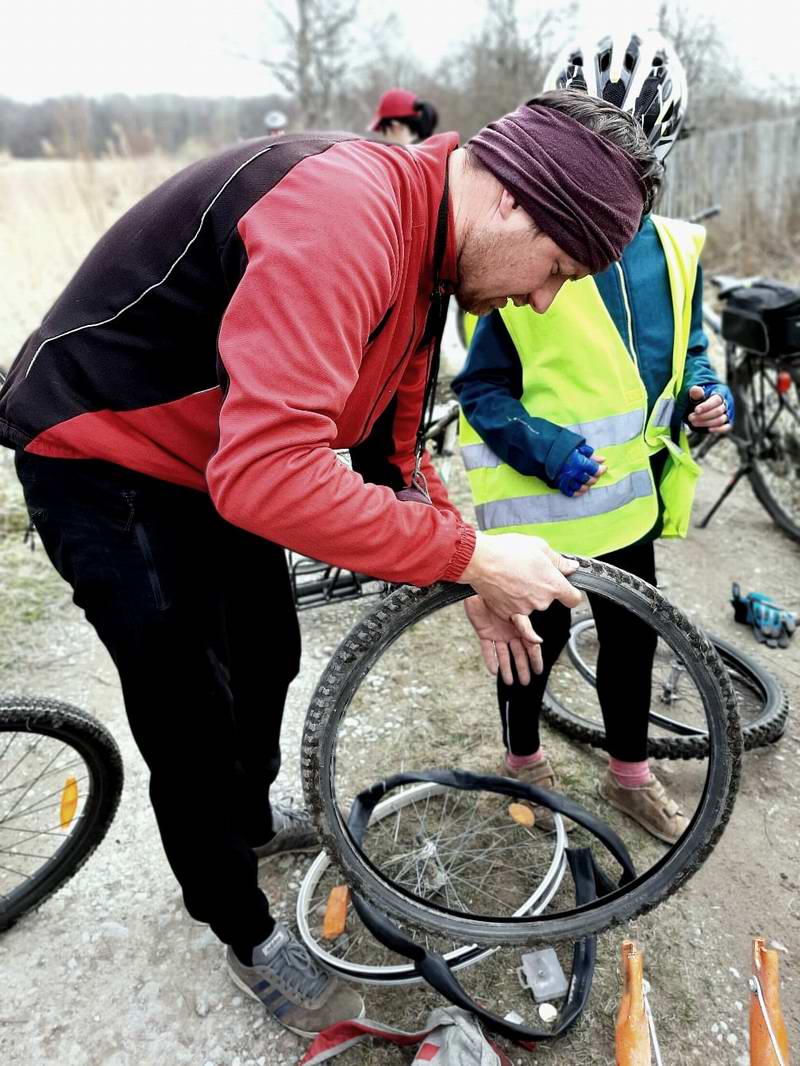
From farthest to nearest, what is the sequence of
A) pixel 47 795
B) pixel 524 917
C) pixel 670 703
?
pixel 670 703
pixel 47 795
pixel 524 917

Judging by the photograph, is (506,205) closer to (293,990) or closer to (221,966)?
(293,990)

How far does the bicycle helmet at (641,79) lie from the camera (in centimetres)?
195

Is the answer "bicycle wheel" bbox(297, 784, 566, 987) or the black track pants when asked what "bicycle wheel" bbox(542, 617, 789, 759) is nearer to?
"bicycle wheel" bbox(297, 784, 566, 987)

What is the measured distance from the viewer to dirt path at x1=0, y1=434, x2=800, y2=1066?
6.13 ft

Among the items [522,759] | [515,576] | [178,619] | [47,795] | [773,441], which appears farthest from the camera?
[773,441]

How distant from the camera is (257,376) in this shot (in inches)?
43.1

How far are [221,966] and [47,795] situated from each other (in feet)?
3.06

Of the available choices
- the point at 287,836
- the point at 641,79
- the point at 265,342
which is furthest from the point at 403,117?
the point at 265,342

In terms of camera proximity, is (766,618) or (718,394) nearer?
(718,394)

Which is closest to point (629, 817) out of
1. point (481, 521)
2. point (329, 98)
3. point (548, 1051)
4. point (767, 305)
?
point (548, 1051)

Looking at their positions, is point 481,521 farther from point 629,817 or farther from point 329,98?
point 329,98

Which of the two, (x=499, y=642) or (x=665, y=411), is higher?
(x=665, y=411)

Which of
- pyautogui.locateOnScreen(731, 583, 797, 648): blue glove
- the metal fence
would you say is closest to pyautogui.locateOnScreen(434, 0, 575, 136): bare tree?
the metal fence

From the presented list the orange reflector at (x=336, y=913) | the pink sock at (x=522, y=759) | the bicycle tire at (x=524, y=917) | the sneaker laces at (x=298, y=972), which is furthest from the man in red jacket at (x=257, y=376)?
the pink sock at (x=522, y=759)
